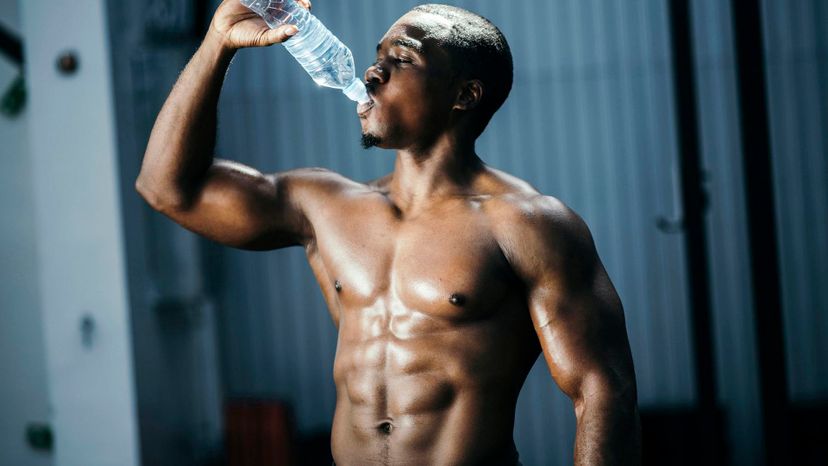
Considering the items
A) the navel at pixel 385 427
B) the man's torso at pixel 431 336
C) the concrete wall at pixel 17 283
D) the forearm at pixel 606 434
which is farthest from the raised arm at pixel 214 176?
the concrete wall at pixel 17 283

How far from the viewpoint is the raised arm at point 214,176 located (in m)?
1.44

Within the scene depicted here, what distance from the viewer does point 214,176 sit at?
4.96 ft

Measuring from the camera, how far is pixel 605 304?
1378 mm

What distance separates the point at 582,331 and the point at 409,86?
0.44 m

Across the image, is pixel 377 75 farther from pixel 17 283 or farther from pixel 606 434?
pixel 17 283

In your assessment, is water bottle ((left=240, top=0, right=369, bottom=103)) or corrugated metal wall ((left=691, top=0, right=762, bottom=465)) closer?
water bottle ((left=240, top=0, right=369, bottom=103))

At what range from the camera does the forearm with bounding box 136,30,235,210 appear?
1.45m

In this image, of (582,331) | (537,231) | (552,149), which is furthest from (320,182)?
(552,149)

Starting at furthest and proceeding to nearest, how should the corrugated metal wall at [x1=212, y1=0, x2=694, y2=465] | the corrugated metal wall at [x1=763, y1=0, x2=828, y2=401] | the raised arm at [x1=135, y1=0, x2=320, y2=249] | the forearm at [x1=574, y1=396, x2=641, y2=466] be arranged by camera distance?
the corrugated metal wall at [x1=212, y1=0, x2=694, y2=465] < the corrugated metal wall at [x1=763, y1=0, x2=828, y2=401] < the raised arm at [x1=135, y1=0, x2=320, y2=249] < the forearm at [x1=574, y1=396, x2=641, y2=466]

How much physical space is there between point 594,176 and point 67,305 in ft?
6.28

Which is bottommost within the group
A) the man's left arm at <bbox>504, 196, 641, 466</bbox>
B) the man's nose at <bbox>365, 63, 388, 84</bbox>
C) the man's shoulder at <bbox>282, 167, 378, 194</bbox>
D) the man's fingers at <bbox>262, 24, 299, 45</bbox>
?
the man's left arm at <bbox>504, 196, 641, 466</bbox>

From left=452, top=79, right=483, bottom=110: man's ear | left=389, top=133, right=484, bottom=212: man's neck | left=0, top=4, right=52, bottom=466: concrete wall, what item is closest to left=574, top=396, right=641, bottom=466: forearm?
left=389, top=133, right=484, bottom=212: man's neck

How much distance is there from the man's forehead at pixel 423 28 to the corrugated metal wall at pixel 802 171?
2306 mm

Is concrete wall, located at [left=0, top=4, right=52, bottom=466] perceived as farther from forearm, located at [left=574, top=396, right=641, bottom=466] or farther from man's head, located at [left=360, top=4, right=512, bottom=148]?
forearm, located at [left=574, top=396, right=641, bottom=466]
